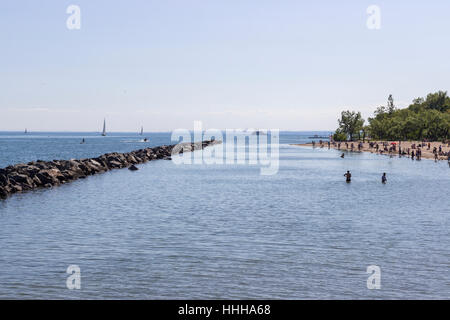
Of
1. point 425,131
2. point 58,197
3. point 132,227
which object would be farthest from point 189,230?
point 425,131

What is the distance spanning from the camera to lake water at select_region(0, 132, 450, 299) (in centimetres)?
1569

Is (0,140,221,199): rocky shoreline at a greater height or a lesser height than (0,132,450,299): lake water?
greater

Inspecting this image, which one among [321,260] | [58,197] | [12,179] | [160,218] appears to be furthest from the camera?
[12,179]

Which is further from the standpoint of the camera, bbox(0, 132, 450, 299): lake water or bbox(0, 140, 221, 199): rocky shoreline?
bbox(0, 140, 221, 199): rocky shoreline

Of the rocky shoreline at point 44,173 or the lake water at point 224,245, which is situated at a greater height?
the rocky shoreline at point 44,173

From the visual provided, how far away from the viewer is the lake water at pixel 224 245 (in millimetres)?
15688

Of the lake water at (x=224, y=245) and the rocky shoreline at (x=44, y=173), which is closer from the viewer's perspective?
Result: the lake water at (x=224, y=245)

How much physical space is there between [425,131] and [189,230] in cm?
14693

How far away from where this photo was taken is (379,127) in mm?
184750

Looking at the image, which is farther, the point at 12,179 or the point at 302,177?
the point at 302,177

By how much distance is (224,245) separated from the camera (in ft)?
71.3

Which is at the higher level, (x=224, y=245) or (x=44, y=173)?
(x=44, y=173)
